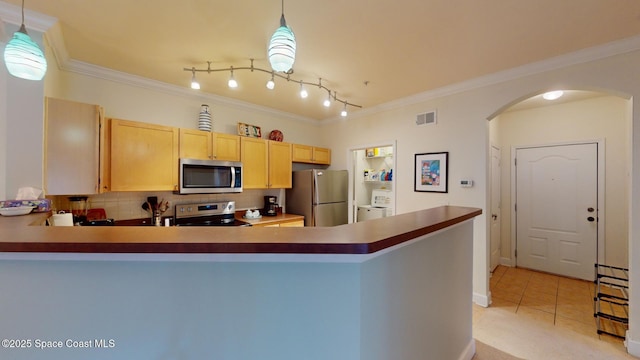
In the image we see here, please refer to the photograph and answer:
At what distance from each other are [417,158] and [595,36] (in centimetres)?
186

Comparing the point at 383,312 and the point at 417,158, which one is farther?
the point at 417,158

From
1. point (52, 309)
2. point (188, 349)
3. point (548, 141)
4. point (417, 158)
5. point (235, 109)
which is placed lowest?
point (188, 349)

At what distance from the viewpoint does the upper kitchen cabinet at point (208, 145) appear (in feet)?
9.80

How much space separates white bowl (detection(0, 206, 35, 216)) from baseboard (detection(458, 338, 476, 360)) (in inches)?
125

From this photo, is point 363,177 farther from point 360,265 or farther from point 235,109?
point 360,265

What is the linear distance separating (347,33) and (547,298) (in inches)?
150

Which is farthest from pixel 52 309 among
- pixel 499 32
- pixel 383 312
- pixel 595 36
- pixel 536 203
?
pixel 536 203

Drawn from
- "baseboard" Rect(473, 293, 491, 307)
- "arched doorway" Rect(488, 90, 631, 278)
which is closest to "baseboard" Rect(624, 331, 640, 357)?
"baseboard" Rect(473, 293, 491, 307)

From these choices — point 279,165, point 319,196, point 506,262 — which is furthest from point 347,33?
point 506,262

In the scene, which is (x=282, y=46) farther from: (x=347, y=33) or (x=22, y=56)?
(x=22, y=56)

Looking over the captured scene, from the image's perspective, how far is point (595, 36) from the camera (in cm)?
199

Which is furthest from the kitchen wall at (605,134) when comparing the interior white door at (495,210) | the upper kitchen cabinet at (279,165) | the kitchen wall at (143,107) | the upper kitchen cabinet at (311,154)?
the kitchen wall at (143,107)

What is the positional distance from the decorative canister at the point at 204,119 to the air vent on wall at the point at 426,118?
280 cm

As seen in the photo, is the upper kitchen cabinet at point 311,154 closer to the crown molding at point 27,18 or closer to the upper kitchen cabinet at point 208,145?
the upper kitchen cabinet at point 208,145
